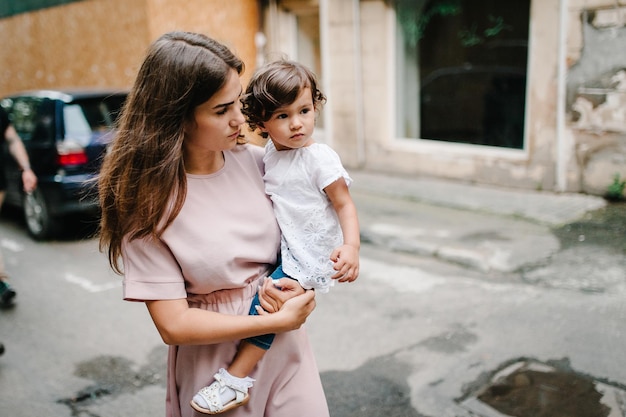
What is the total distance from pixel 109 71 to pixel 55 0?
299 centimetres

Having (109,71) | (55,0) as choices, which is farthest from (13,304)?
(55,0)

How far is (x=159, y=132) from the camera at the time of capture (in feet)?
5.70

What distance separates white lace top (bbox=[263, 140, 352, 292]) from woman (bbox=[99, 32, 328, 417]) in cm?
8

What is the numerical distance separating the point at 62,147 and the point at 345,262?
20.6 feet

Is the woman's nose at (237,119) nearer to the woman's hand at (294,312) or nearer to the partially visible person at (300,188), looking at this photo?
the partially visible person at (300,188)

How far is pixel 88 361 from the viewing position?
4566 mm

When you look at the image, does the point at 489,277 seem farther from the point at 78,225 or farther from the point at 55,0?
the point at 55,0

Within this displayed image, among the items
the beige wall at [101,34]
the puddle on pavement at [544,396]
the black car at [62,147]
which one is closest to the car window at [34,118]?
the black car at [62,147]

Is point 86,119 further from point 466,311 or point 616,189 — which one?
point 616,189

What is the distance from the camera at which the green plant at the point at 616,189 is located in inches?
295

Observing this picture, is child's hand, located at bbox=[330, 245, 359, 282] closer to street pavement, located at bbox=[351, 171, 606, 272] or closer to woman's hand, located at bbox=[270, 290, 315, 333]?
woman's hand, located at bbox=[270, 290, 315, 333]

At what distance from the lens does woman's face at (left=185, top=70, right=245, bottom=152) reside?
1.75 metres

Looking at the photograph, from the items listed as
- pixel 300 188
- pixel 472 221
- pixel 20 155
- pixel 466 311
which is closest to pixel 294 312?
pixel 300 188

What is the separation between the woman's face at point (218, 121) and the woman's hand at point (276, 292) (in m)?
0.42
